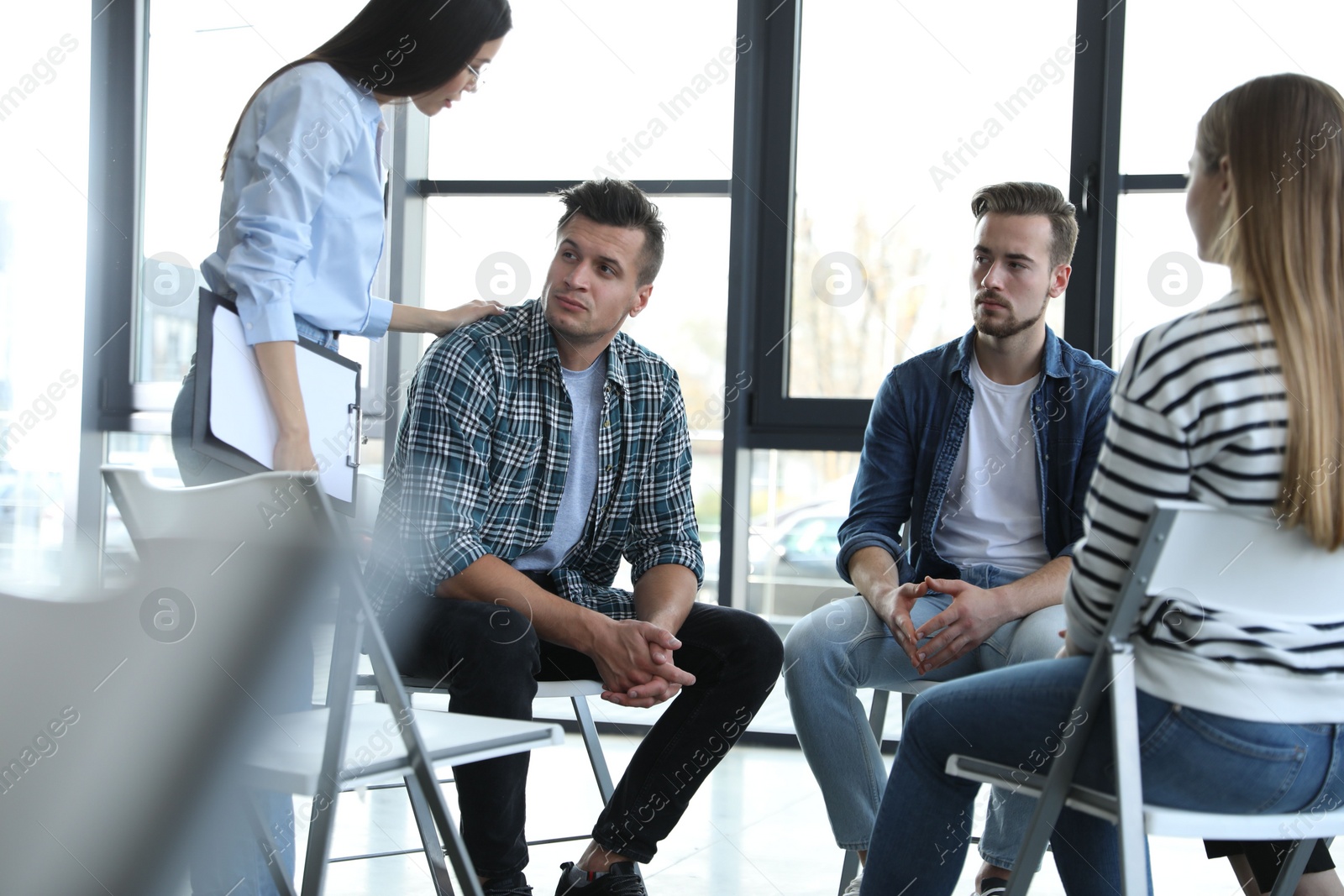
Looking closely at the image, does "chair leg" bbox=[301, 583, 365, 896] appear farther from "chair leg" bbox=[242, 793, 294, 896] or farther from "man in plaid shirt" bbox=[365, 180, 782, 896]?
"man in plaid shirt" bbox=[365, 180, 782, 896]

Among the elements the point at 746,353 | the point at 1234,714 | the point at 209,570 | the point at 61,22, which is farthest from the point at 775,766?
the point at 61,22

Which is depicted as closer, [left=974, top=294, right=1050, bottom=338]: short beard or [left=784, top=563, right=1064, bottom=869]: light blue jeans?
[left=784, top=563, right=1064, bottom=869]: light blue jeans

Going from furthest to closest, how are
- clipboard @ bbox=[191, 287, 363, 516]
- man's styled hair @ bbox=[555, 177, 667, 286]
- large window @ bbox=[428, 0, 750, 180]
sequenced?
1. large window @ bbox=[428, 0, 750, 180]
2. man's styled hair @ bbox=[555, 177, 667, 286]
3. clipboard @ bbox=[191, 287, 363, 516]

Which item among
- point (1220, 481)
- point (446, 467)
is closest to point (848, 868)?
point (446, 467)

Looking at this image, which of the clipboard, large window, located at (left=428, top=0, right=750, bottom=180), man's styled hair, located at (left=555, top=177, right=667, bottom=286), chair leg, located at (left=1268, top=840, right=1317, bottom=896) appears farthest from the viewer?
large window, located at (left=428, top=0, right=750, bottom=180)

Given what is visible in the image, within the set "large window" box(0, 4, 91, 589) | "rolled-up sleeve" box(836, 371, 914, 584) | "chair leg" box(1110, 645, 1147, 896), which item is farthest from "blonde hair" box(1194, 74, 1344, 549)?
"large window" box(0, 4, 91, 589)

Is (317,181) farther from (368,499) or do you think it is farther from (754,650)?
(754,650)

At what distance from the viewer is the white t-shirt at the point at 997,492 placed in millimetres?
2104

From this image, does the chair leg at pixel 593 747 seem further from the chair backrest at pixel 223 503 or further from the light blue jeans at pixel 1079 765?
the chair backrest at pixel 223 503

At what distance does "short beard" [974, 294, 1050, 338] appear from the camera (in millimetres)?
2154

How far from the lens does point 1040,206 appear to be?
220cm

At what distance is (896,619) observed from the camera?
1.90 metres

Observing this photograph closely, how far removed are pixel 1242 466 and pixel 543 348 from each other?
123 centimetres

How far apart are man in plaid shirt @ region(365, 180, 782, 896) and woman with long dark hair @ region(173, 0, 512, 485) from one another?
11.9 inches
